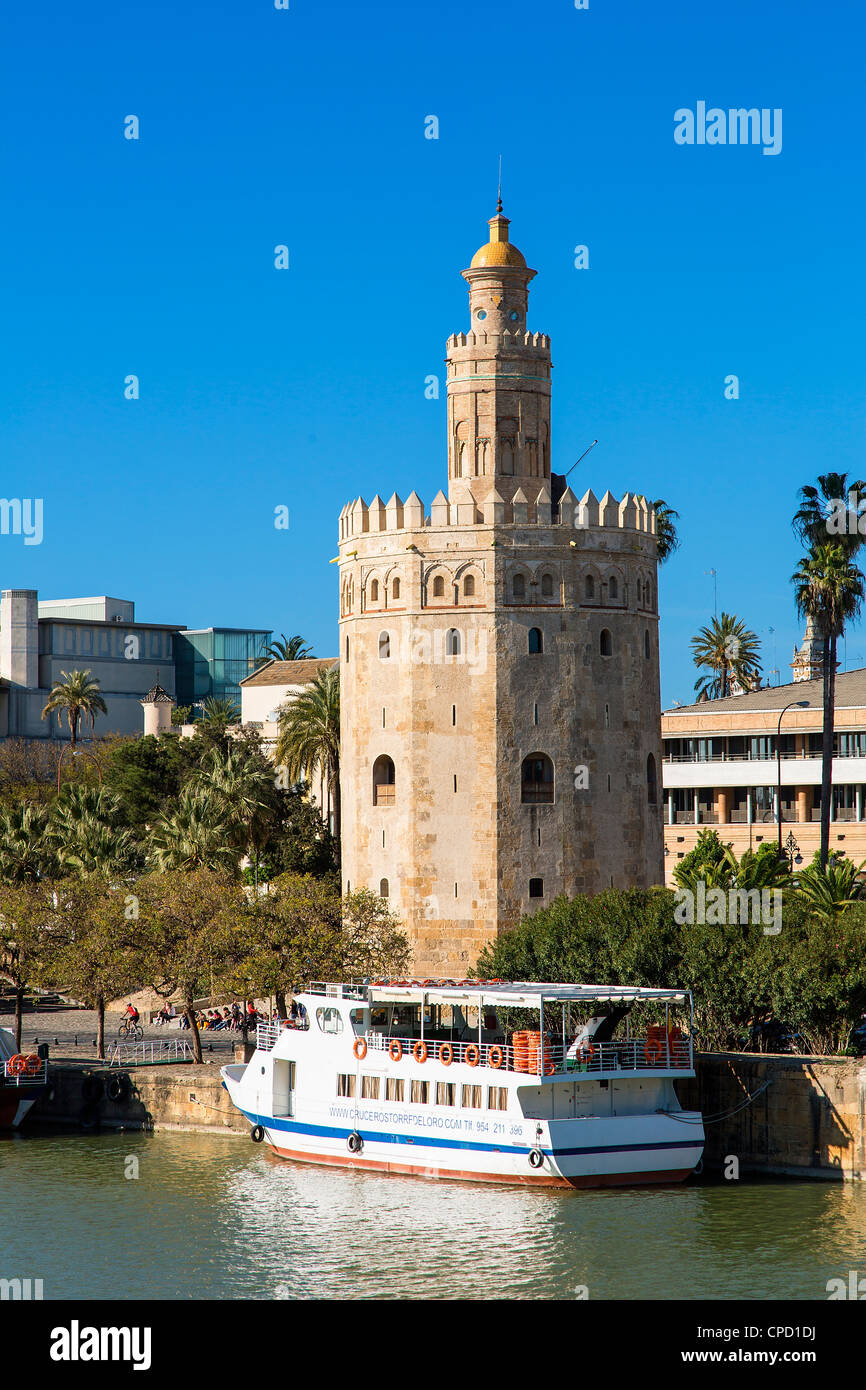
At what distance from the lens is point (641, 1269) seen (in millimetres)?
30734

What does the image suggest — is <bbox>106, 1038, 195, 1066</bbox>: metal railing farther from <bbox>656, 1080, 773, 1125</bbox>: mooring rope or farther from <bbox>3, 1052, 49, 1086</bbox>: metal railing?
<bbox>656, 1080, 773, 1125</bbox>: mooring rope

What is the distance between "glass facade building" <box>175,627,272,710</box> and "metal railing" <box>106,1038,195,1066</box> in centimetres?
8020

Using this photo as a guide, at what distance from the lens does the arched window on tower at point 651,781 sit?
56.2 metres

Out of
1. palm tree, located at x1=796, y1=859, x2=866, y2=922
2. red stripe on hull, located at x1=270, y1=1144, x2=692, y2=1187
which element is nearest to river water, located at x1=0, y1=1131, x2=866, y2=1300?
red stripe on hull, located at x1=270, y1=1144, x2=692, y2=1187

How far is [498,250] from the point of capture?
186ft

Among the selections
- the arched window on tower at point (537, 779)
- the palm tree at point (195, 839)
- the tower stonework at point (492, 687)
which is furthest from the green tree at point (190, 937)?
the arched window on tower at point (537, 779)

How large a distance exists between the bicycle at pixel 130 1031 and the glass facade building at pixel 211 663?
76.5 m

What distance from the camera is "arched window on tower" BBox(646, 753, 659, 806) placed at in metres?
56.2

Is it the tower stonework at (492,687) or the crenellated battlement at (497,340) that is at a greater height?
the crenellated battlement at (497,340)

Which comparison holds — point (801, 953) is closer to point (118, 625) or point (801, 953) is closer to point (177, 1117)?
point (177, 1117)

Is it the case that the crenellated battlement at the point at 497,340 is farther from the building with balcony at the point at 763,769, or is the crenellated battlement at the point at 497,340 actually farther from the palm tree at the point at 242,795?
the building with balcony at the point at 763,769

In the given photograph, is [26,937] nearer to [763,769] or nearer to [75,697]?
[763,769]

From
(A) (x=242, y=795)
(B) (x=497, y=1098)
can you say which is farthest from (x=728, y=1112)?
(A) (x=242, y=795)
